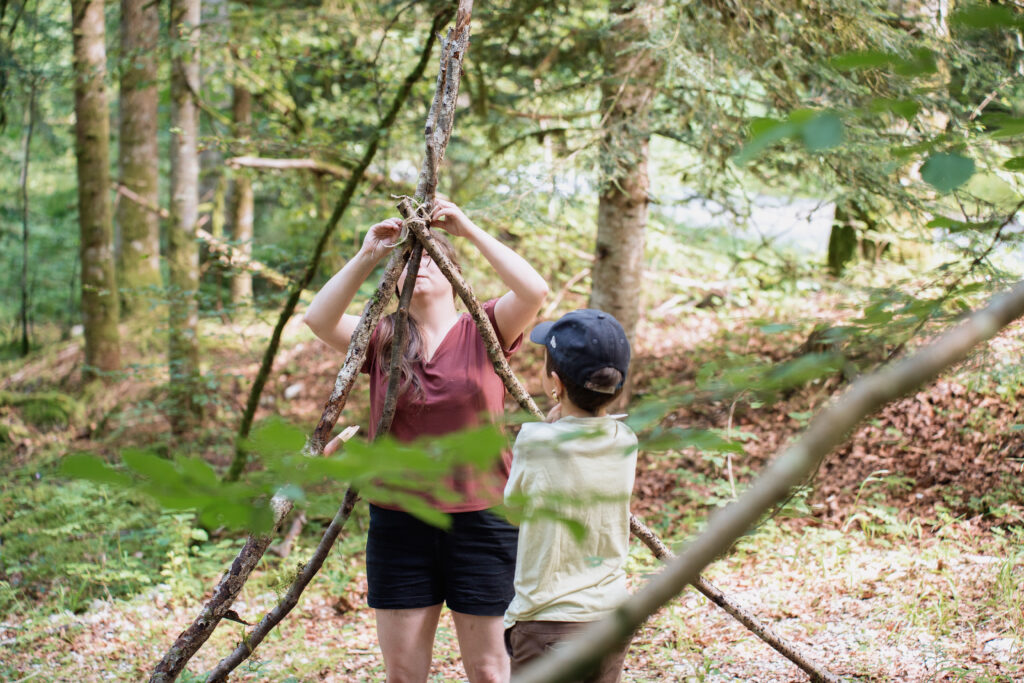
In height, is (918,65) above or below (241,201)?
above

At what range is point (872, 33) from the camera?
4312 mm

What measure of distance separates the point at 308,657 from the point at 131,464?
11.3 feet

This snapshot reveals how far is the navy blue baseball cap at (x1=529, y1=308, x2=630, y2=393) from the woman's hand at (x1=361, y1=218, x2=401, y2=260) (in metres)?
0.68

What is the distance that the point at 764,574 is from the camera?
4.45 metres

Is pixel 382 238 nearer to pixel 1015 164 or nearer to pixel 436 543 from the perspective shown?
pixel 436 543

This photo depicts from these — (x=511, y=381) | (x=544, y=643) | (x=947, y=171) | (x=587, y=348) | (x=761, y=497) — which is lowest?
(x=544, y=643)

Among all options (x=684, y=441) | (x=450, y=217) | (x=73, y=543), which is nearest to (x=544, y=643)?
(x=684, y=441)

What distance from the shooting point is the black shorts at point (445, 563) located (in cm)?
247

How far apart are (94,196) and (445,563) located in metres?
7.73

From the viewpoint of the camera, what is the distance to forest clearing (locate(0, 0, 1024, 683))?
3.64ft

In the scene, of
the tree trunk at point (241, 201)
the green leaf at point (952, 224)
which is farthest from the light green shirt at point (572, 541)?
the tree trunk at point (241, 201)


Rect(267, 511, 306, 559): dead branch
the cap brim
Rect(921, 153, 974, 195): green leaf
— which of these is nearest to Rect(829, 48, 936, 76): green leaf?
Rect(921, 153, 974, 195): green leaf

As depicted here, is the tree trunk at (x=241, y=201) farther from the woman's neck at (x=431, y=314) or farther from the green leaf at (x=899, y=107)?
the green leaf at (x=899, y=107)

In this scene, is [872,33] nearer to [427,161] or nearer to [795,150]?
[795,150]
